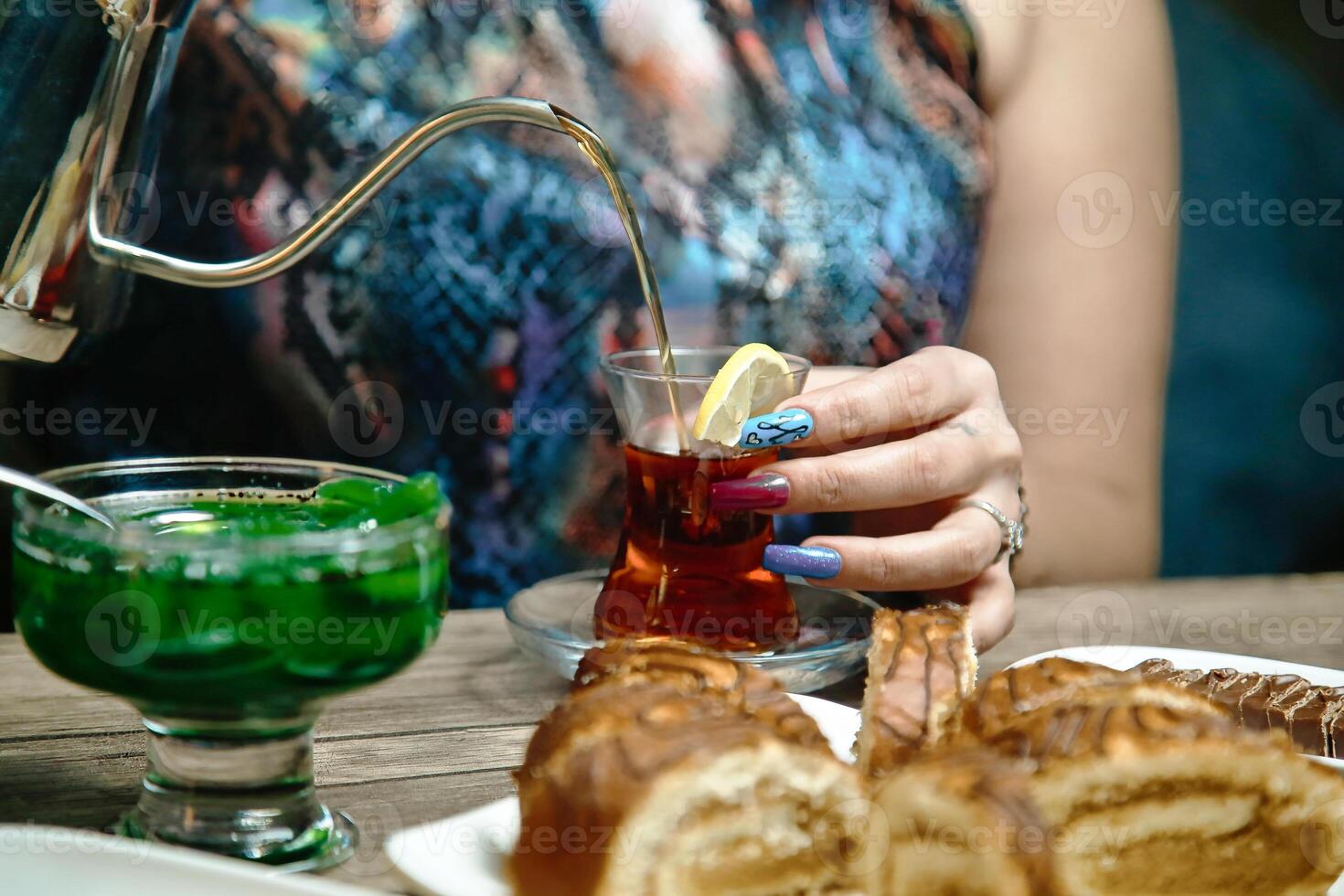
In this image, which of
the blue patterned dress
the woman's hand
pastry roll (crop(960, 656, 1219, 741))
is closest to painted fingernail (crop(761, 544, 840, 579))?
the woman's hand

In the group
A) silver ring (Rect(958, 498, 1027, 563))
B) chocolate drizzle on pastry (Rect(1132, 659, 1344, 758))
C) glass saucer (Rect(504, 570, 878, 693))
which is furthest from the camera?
silver ring (Rect(958, 498, 1027, 563))

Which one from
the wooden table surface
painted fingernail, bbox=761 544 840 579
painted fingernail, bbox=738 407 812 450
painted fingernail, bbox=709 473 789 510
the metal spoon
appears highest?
the metal spoon

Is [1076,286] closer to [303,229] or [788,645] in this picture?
[788,645]

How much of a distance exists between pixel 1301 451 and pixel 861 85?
1.39 m

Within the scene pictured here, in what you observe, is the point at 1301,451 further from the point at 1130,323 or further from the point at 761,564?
the point at 761,564

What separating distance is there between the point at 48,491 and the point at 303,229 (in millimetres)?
227

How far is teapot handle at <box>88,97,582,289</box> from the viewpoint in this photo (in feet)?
2.29

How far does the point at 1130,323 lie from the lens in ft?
5.02

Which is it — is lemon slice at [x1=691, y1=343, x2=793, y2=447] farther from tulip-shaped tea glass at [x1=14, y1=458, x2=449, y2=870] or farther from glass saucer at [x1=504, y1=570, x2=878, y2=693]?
tulip-shaped tea glass at [x1=14, y1=458, x2=449, y2=870]

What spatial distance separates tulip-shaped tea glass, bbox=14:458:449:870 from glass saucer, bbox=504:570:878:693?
22cm

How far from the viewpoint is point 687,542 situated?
851 mm

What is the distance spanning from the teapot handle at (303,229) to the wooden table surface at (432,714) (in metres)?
0.25

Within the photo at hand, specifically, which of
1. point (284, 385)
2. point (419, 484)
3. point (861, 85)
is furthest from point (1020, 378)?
point (419, 484)

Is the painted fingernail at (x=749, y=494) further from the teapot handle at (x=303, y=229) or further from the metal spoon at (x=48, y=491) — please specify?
the metal spoon at (x=48, y=491)
